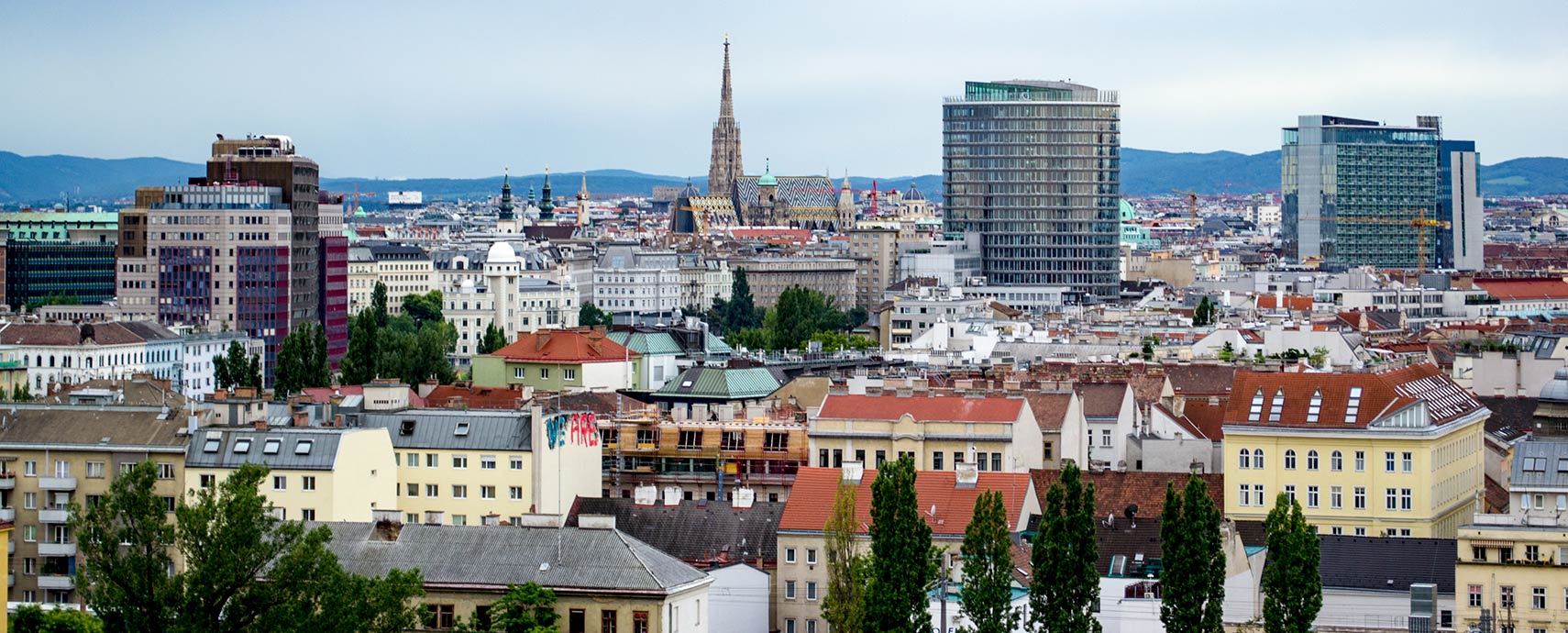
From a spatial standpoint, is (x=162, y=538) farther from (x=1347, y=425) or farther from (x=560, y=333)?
(x=560, y=333)

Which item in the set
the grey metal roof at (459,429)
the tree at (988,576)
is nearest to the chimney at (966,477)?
the tree at (988,576)

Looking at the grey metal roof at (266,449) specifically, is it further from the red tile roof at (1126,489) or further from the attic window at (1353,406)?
the attic window at (1353,406)

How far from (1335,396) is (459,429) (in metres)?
26.0

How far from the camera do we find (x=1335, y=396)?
87125 mm

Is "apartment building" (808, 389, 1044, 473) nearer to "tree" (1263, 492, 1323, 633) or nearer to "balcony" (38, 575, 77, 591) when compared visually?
"balcony" (38, 575, 77, 591)

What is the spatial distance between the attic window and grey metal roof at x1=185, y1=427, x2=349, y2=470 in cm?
2869

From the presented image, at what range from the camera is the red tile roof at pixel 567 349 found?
123 meters

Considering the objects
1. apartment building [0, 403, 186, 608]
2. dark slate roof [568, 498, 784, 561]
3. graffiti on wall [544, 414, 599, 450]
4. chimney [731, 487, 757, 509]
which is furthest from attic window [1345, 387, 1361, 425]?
apartment building [0, 403, 186, 608]

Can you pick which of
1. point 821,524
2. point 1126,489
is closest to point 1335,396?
point 1126,489

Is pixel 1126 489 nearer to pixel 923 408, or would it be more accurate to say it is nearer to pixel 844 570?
pixel 923 408

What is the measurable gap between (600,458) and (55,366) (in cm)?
6837

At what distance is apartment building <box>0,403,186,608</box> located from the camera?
81562mm

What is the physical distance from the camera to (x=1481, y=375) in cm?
11694

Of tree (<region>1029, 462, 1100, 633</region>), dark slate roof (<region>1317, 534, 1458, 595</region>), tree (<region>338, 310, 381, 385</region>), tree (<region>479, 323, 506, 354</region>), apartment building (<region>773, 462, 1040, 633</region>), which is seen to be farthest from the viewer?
tree (<region>479, 323, 506, 354</region>)
